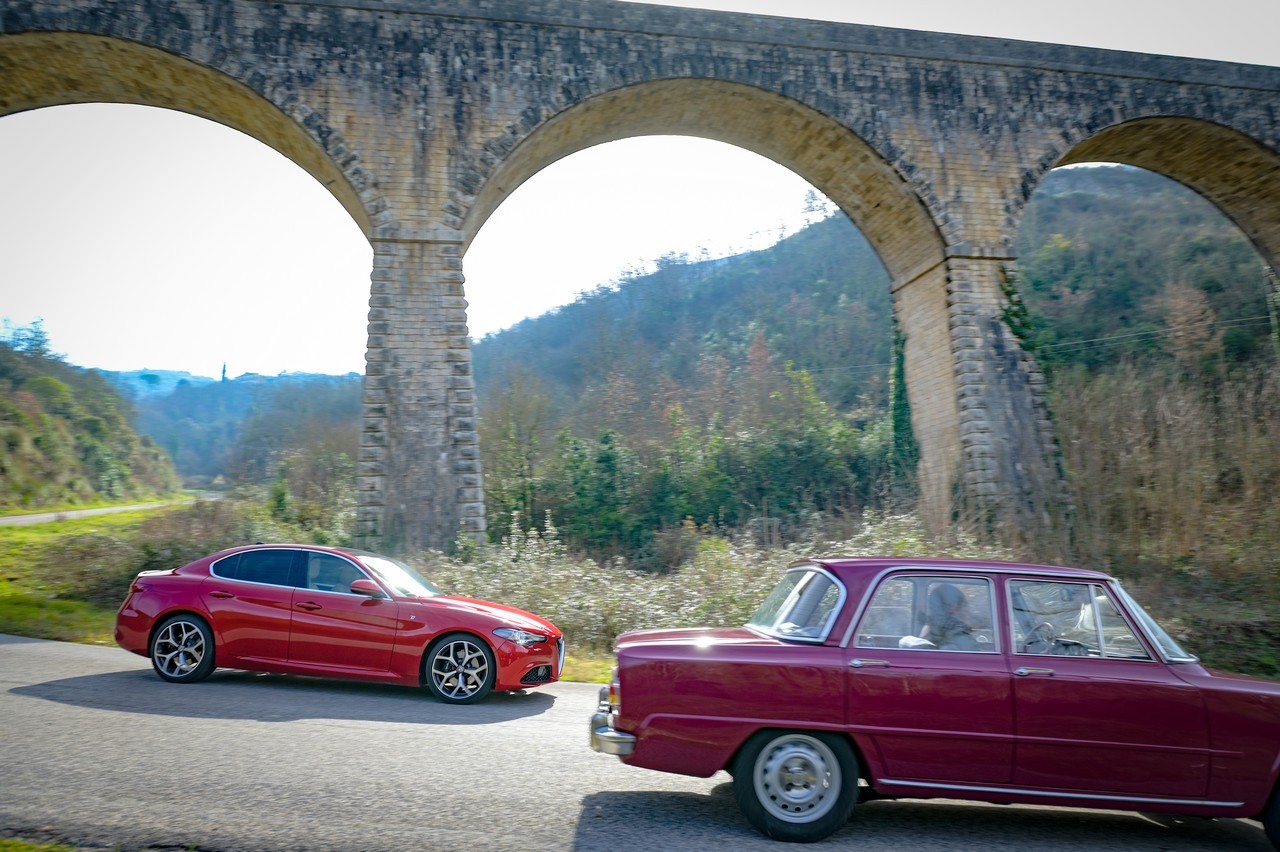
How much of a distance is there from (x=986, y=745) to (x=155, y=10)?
49.1 ft

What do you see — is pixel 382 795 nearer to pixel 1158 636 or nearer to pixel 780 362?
pixel 1158 636

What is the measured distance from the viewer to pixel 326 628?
305 inches

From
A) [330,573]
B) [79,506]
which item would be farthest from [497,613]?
[79,506]

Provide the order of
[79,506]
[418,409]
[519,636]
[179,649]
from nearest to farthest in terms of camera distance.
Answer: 1. [519,636]
2. [179,649]
3. [418,409]
4. [79,506]

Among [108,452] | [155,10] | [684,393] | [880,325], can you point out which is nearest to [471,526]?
[155,10]

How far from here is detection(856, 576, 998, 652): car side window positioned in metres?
4.46

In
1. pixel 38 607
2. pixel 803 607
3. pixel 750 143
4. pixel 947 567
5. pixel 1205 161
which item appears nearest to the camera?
pixel 947 567

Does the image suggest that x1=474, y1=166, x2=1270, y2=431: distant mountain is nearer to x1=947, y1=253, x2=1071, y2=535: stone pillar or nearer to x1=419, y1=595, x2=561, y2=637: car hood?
x1=947, y1=253, x2=1071, y2=535: stone pillar

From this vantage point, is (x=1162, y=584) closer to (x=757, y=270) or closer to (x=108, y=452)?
(x=757, y=270)

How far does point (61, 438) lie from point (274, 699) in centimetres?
3610

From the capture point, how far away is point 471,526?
13.6m

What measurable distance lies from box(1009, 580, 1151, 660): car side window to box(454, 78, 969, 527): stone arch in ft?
34.8

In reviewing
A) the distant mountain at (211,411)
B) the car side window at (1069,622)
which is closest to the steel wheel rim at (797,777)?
the car side window at (1069,622)

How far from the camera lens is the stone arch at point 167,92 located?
13.4m
